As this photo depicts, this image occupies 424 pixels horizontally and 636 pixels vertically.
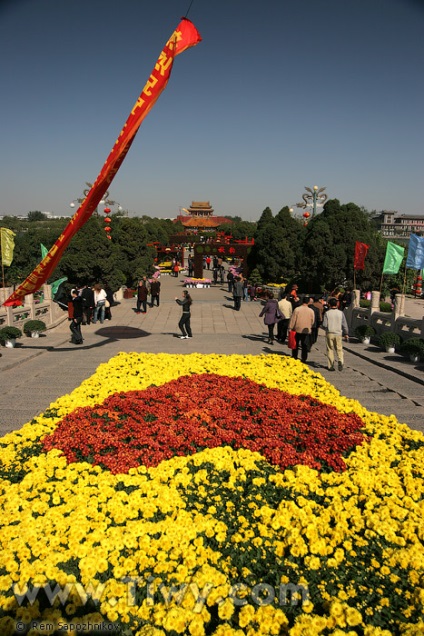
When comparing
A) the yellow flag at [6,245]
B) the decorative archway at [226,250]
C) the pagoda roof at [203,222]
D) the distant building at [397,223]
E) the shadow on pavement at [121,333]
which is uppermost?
the distant building at [397,223]

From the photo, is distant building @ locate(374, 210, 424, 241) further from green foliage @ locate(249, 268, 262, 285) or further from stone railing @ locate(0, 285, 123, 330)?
stone railing @ locate(0, 285, 123, 330)

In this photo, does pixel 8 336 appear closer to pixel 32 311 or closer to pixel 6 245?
pixel 32 311

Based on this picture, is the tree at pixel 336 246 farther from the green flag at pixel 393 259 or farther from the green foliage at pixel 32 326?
the green foliage at pixel 32 326

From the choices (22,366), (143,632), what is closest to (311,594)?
(143,632)

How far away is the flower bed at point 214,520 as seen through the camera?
105 inches

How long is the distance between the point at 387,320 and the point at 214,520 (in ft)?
31.4

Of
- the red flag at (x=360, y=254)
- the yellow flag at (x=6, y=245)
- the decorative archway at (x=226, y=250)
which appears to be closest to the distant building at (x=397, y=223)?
the decorative archway at (x=226, y=250)

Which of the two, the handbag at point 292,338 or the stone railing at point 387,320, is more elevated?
the stone railing at point 387,320

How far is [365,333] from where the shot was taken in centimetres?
1173

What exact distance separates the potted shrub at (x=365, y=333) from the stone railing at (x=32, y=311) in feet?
31.9

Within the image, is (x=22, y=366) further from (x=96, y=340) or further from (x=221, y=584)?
(x=221, y=584)

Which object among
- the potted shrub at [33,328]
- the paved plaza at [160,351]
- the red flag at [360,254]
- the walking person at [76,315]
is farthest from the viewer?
the red flag at [360,254]

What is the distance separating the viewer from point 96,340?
12172 mm

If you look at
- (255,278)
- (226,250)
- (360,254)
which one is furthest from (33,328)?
(226,250)
